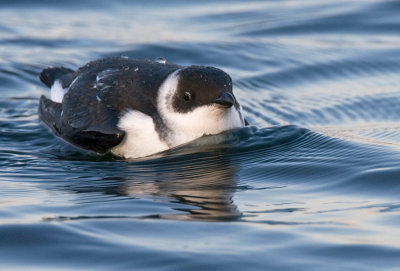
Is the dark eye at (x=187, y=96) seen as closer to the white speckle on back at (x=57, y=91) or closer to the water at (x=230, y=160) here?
the water at (x=230, y=160)

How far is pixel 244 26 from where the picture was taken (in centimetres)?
1540

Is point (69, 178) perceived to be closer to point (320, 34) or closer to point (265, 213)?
point (265, 213)

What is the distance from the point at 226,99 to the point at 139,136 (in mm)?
981

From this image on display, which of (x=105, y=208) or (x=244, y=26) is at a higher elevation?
(x=244, y=26)

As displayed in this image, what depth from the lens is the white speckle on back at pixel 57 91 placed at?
1023 centimetres

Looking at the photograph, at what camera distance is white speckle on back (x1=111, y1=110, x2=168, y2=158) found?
28.8 ft

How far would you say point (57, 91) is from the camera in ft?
34.4

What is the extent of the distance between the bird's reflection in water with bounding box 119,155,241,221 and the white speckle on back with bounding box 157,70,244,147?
285mm

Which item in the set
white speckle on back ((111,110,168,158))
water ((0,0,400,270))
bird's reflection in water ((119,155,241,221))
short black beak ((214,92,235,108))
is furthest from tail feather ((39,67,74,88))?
short black beak ((214,92,235,108))

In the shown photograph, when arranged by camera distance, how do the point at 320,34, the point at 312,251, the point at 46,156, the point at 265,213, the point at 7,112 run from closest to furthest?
1. the point at 312,251
2. the point at 265,213
3. the point at 46,156
4. the point at 7,112
5. the point at 320,34

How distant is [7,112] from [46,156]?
210 centimetres

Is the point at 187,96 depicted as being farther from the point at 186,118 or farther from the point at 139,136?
the point at 139,136

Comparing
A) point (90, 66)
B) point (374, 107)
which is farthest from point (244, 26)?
point (90, 66)

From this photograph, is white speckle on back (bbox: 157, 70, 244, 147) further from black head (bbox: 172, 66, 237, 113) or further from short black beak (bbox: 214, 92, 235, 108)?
short black beak (bbox: 214, 92, 235, 108)
